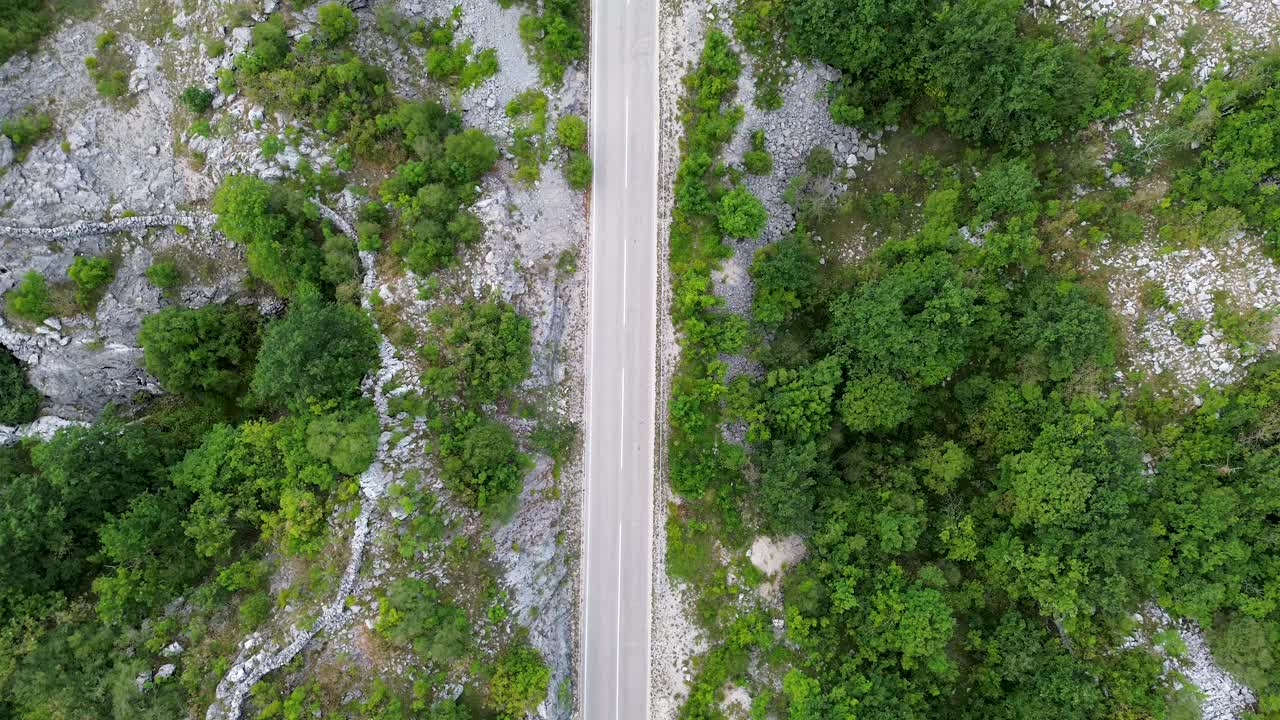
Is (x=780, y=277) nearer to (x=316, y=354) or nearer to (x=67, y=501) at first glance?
(x=316, y=354)

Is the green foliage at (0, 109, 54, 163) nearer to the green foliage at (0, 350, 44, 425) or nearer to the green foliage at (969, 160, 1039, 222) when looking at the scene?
the green foliage at (0, 350, 44, 425)

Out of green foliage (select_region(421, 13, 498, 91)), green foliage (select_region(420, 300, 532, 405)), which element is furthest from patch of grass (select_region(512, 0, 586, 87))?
green foliage (select_region(420, 300, 532, 405))

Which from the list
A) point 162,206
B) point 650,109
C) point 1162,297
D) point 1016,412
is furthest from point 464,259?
point 1162,297

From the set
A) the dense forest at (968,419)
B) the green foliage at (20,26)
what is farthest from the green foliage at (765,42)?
the green foliage at (20,26)

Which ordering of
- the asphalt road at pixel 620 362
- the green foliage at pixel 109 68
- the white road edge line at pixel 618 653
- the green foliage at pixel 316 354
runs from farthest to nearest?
the asphalt road at pixel 620 362
the white road edge line at pixel 618 653
the green foliage at pixel 109 68
the green foliage at pixel 316 354

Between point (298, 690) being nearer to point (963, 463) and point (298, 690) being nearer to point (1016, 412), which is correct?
point (963, 463)

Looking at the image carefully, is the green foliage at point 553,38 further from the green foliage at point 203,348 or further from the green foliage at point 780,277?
the green foliage at point 203,348

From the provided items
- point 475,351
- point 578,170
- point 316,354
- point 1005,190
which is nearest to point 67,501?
point 316,354
